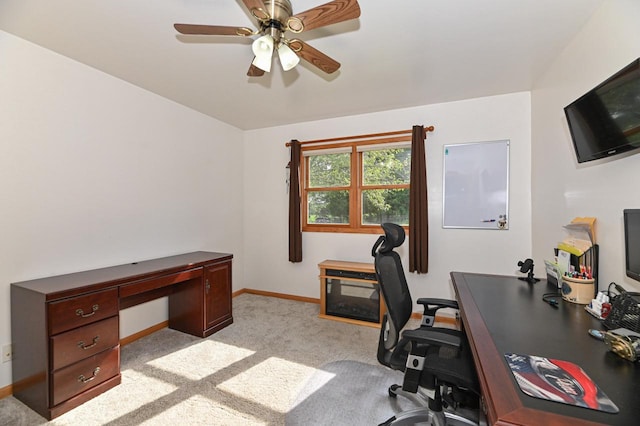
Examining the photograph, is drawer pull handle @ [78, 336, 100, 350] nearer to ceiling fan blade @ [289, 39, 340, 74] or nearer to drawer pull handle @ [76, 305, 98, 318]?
drawer pull handle @ [76, 305, 98, 318]

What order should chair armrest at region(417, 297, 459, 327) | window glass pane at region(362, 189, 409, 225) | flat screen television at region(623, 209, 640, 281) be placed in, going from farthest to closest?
window glass pane at region(362, 189, 409, 225) → chair armrest at region(417, 297, 459, 327) → flat screen television at region(623, 209, 640, 281)

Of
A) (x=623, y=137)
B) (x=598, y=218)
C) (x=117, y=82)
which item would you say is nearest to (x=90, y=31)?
(x=117, y=82)

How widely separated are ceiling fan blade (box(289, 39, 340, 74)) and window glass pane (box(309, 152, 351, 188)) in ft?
6.25

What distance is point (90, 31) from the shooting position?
195 cm

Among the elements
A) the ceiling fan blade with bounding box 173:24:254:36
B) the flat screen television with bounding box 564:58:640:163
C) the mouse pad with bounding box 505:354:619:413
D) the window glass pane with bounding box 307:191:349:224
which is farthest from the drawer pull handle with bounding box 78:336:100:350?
the flat screen television with bounding box 564:58:640:163

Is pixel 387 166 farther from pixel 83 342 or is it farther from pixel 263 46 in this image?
pixel 83 342

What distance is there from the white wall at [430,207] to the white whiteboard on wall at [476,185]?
7 cm

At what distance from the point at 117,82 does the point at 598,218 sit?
162 inches

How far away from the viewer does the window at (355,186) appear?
352 cm

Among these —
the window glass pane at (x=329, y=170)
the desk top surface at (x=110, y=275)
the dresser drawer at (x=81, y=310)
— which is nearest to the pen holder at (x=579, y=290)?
the window glass pane at (x=329, y=170)

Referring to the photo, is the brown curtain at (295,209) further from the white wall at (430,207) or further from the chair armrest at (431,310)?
the chair armrest at (431,310)

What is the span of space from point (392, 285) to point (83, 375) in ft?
7.40

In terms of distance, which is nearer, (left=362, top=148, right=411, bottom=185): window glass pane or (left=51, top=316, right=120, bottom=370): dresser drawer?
(left=51, top=316, right=120, bottom=370): dresser drawer

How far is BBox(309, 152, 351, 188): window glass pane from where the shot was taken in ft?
12.5
